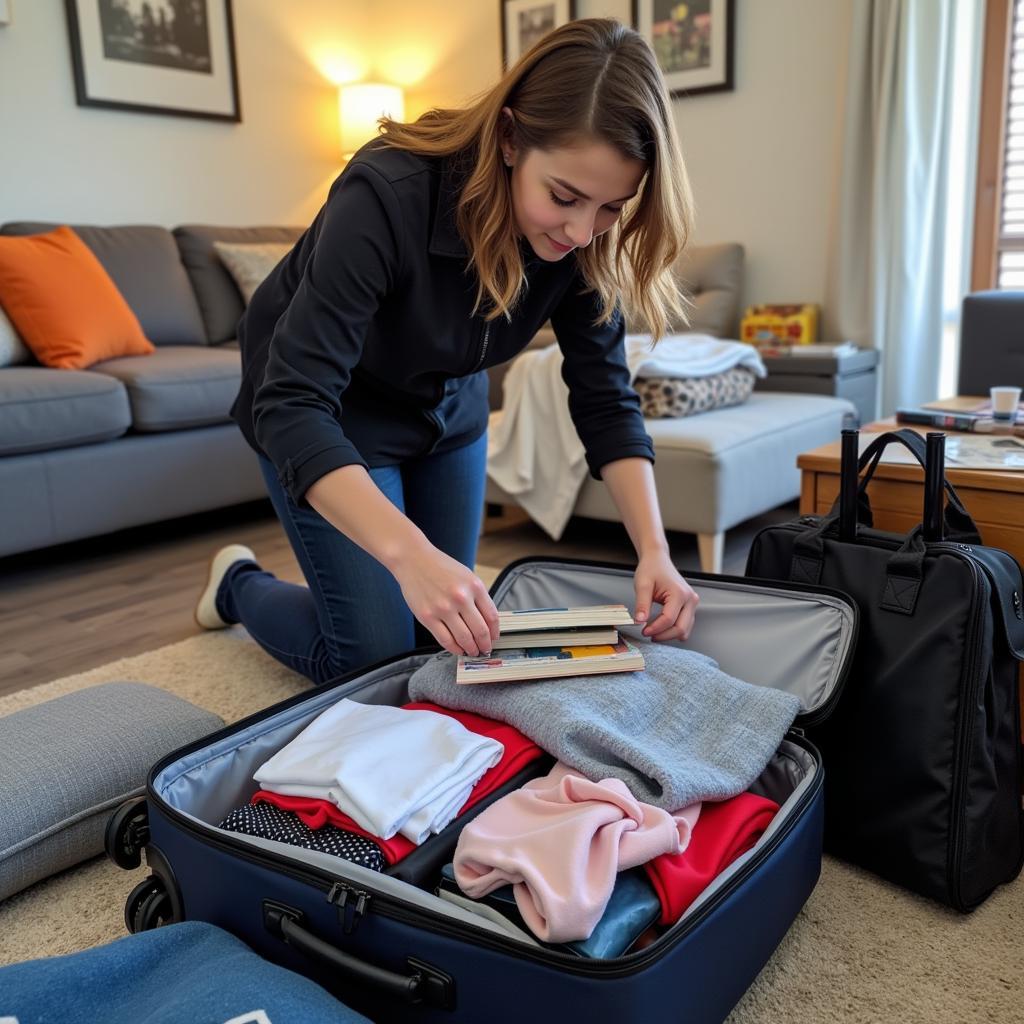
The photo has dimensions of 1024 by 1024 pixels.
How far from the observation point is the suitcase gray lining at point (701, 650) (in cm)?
100

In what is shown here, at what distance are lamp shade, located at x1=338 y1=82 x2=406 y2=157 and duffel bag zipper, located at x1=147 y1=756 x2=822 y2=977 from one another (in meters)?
3.96

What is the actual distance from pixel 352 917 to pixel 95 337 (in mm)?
2435

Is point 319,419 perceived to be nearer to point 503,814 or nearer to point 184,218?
point 503,814

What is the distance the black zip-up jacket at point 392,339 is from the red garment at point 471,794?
11.9 inches

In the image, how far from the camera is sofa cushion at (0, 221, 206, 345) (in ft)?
10.6

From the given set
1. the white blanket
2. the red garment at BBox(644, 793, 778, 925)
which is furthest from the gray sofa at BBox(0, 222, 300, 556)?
the red garment at BBox(644, 793, 778, 925)

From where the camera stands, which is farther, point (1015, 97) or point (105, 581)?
point (1015, 97)

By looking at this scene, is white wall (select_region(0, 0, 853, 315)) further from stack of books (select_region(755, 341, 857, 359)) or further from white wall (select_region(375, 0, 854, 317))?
stack of books (select_region(755, 341, 857, 359))

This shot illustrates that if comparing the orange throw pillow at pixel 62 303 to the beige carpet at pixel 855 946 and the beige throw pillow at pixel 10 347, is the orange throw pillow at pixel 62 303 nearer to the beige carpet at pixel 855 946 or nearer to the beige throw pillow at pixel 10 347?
the beige throw pillow at pixel 10 347

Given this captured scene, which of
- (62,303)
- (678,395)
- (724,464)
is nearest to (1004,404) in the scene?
(724,464)

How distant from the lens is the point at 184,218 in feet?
12.7

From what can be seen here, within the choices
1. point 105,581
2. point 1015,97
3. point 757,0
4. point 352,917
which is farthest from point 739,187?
point 352,917

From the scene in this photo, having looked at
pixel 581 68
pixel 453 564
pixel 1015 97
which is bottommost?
pixel 453 564

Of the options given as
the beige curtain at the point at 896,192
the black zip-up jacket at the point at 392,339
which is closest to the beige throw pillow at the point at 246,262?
the beige curtain at the point at 896,192
